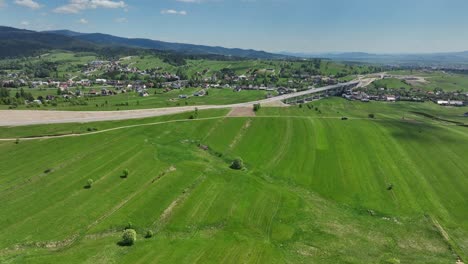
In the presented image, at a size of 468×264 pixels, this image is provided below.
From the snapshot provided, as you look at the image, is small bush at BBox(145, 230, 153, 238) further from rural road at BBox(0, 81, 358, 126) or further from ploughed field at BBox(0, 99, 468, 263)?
rural road at BBox(0, 81, 358, 126)

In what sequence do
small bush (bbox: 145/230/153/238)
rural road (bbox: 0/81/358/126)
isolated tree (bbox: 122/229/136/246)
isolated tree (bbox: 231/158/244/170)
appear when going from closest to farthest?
isolated tree (bbox: 122/229/136/246)
small bush (bbox: 145/230/153/238)
isolated tree (bbox: 231/158/244/170)
rural road (bbox: 0/81/358/126)

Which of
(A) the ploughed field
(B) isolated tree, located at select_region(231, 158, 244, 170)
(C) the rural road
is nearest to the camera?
(A) the ploughed field

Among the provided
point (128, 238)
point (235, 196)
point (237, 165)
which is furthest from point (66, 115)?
point (128, 238)

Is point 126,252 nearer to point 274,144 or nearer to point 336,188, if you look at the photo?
point 336,188

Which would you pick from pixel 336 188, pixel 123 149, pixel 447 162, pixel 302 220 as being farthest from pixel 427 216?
pixel 123 149

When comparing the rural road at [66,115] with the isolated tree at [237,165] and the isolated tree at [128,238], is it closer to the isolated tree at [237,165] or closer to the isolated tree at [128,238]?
the isolated tree at [237,165]

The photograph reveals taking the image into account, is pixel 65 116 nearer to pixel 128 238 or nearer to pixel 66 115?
pixel 66 115

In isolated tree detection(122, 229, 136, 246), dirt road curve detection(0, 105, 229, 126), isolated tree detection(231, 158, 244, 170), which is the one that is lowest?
isolated tree detection(122, 229, 136, 246)

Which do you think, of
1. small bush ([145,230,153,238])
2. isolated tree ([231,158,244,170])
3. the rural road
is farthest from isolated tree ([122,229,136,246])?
the rural road

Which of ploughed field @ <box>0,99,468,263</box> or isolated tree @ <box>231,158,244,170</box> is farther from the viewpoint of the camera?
isolated tree @ <box>231,158,244,170</box>

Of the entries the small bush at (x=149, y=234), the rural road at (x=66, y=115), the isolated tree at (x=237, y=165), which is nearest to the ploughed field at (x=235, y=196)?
the small bush at (x=149, y=234)
